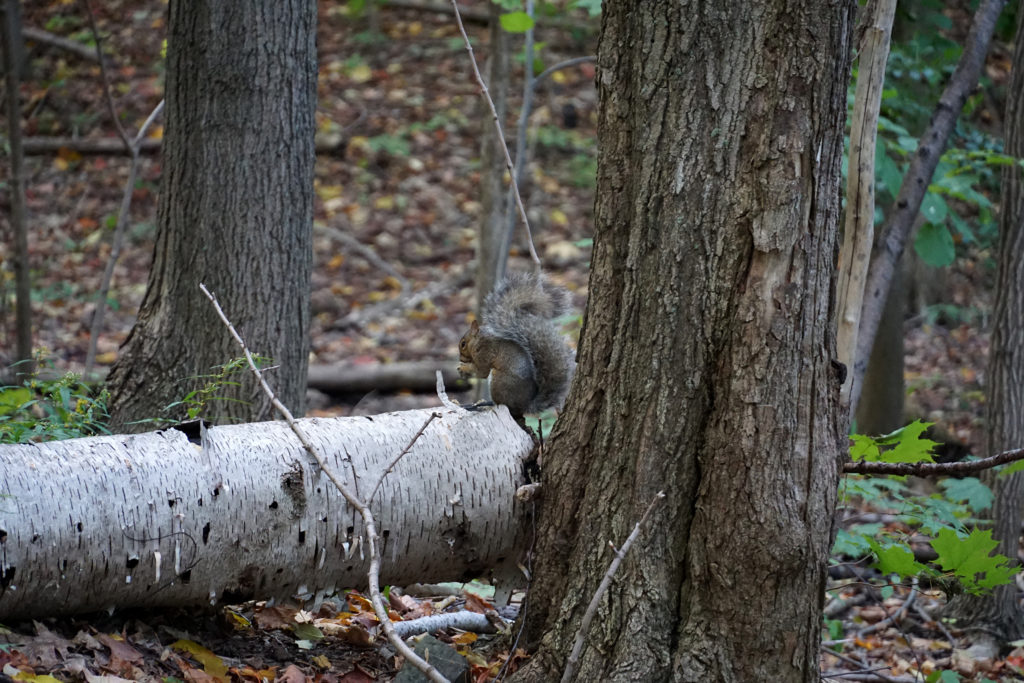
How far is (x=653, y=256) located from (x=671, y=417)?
0.36 metres

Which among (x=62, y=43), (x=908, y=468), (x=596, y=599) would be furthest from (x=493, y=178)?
(x=62, y=43)

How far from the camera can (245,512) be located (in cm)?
240

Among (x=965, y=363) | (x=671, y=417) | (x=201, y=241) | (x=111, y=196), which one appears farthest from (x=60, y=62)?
(x=671, y=417)

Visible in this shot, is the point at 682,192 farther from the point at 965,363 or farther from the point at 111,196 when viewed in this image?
the point at 111,196

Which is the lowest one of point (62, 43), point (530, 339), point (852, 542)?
point (852, 542)

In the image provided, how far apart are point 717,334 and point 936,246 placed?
2504 mm

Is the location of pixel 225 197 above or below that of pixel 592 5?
below

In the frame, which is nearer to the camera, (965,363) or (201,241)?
(201,241)

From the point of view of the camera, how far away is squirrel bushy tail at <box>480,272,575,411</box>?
322 cm

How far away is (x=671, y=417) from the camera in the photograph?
2021 mm

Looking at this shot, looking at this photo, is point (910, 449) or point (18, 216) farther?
point (18, 216)

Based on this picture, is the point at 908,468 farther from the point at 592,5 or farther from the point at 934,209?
the point at 592,5

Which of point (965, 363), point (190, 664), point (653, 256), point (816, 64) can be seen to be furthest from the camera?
point (965, 363)

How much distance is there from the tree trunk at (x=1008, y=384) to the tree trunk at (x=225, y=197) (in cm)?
313
